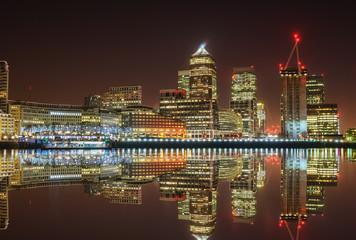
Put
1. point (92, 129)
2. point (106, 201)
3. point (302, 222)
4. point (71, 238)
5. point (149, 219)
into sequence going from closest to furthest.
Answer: point (71, 238) → point (302, 222) → point (149, 219) → point (106, 201) → point (92, 129)

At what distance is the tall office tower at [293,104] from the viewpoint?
192 metres

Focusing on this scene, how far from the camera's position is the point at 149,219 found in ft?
38.9

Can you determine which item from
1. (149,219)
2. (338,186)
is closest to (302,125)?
(338,186)

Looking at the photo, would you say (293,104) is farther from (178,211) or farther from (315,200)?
(178,211)

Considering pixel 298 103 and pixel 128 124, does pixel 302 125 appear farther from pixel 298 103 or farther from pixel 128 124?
pixel 128 124

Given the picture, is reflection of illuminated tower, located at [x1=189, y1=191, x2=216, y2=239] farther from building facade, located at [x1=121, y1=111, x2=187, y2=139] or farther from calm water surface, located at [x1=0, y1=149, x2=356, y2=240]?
building facade, located at [x1=121, y1=111, x2=187, y2=139]

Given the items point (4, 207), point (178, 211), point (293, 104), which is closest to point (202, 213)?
point (178, 211)

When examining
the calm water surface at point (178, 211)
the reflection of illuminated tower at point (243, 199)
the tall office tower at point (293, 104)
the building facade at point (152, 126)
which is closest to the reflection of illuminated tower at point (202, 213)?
the calm water surface at point (178, 211)

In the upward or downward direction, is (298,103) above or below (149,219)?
above

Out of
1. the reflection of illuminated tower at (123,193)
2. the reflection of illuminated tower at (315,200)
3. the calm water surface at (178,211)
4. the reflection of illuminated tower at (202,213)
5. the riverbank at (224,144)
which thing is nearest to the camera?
the calm water surface at (178,211)

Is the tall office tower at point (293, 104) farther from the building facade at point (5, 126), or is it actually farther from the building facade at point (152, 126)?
the building facade at point (5, 126)

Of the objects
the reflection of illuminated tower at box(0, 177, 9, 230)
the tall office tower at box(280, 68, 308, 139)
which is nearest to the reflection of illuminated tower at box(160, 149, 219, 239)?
the reflection of illuminated tower at box(0, 177, 9, 230)

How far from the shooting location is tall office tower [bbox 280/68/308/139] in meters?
192

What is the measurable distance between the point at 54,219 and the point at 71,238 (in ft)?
8.41
